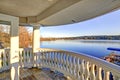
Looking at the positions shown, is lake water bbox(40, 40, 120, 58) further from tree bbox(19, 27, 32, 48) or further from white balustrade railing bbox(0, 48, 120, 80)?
white balustrade railing bbox(0, 48, 120, 80)

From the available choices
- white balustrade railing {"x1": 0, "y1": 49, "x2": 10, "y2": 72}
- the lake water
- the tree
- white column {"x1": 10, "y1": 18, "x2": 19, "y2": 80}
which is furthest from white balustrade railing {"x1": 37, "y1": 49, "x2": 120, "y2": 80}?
the tree

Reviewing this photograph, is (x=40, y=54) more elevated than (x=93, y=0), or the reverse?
(x=93, y=0)

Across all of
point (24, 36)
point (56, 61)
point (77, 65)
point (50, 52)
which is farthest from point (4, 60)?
point (24, 36)

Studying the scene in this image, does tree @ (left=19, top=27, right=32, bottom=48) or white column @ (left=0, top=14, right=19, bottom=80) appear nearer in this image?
white column @ (left=0, top=14, right=19, bottom=80)

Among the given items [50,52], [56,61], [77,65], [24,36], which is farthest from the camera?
[24,36]

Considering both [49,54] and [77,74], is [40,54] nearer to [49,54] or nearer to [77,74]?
[49,54]

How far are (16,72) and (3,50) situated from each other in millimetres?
2137

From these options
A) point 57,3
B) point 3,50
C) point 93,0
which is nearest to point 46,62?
point 3,50

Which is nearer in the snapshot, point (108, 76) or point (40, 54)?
point (108, 76)

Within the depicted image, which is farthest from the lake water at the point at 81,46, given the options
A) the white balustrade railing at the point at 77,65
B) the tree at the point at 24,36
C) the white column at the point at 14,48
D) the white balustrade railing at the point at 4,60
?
the white column at the point at 14,48

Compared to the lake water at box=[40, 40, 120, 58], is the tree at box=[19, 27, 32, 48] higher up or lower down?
higher up

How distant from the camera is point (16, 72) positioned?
124 inches

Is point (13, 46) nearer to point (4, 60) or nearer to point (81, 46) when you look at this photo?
point (4, 60)

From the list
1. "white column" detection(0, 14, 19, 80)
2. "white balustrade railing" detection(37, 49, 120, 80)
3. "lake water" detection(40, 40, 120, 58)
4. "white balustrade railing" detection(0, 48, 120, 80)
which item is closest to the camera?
"white balustrade railing" detection(37, 49, 120, 80)
